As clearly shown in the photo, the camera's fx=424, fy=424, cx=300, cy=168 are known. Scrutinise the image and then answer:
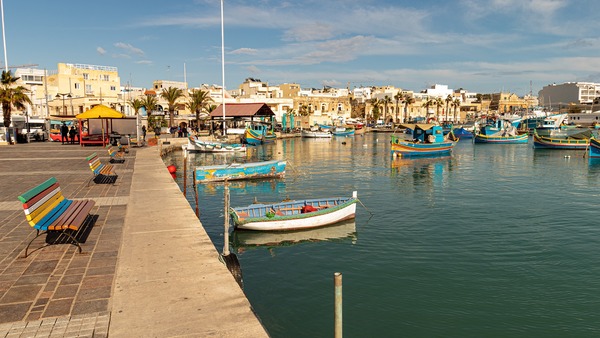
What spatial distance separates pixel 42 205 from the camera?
8594 mm

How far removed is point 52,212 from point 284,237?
851cm

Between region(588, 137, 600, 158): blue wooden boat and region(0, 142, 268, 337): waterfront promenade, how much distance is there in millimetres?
49011

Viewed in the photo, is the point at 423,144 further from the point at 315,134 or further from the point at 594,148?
the point at 315,134

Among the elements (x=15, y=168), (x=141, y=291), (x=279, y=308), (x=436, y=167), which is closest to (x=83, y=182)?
(x=15, y=168)

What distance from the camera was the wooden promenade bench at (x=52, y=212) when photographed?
314 inches

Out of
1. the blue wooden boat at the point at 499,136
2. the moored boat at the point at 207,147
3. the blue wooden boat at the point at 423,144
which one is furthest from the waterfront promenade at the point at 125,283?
the blue wooden boat at the point at 499,136

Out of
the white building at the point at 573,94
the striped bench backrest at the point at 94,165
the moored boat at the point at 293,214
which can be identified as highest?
the white building at the point at 573,94

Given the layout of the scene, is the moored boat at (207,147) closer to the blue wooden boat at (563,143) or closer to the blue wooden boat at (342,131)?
the blue wooden boat at (563,143)

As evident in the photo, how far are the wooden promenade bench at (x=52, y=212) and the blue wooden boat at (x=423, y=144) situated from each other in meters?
39.4

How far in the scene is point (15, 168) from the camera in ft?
71.1

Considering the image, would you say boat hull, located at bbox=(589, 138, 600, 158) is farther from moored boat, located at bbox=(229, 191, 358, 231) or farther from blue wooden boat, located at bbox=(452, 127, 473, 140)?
blue wooden boat, located at bbox=(452, 127, 473, 140)

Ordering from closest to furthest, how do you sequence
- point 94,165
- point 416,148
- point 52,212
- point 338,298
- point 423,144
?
point 338,298 → point 52,212 → point 94,165 → point 416,148 → point 423,144

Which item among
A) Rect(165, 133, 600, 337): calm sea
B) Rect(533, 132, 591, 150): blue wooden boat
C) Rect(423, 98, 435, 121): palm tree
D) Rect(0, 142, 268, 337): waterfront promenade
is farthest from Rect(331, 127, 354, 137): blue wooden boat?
Rect(0, 142, 268, 337): waterfront promenade

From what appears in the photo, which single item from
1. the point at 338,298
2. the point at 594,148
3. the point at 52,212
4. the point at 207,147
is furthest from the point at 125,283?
the point at 594,148
